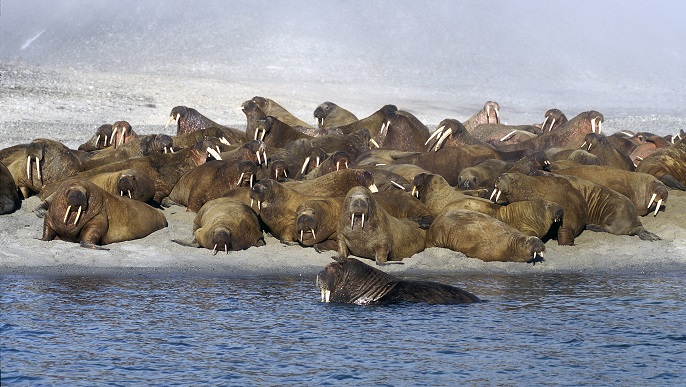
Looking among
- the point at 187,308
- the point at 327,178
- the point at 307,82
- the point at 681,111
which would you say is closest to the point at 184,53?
the point at 307,82

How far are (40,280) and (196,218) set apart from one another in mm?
2286

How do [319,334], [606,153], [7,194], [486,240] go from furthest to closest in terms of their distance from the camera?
[606,153]
[7,194]
[486,240]
[319,334]

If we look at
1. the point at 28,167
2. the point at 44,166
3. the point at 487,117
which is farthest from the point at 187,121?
the point at 487,117

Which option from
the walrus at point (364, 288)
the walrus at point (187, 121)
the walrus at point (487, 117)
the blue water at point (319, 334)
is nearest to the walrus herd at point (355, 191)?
the walrus at point (364, 288)

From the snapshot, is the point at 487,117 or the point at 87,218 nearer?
the point at 87,218

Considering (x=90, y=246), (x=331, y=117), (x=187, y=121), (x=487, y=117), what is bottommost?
(x=90, y=246)

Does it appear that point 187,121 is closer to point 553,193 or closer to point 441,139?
point 441,139

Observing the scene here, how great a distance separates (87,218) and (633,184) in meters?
6.57

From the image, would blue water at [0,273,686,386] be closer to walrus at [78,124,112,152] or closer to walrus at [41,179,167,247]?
walrus at [41,179,167,247]

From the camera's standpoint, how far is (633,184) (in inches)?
531

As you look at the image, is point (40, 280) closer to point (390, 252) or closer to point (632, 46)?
point (390, 252)

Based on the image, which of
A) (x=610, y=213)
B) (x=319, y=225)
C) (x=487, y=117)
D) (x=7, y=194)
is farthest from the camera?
(x=487, y=117)

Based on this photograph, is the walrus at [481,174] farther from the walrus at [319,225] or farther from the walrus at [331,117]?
the walrus at [331,117]

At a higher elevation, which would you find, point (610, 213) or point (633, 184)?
point (633, 184)
